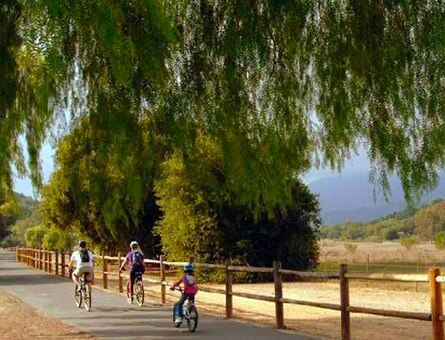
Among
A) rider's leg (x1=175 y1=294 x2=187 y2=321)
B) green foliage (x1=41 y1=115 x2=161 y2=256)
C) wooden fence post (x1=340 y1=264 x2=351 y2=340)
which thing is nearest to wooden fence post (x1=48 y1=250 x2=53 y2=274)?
rider's leg (x1=175 y1=294 x2=187 y2=321)

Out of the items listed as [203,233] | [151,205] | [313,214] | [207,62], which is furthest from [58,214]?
[207,62]

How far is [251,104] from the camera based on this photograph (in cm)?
615

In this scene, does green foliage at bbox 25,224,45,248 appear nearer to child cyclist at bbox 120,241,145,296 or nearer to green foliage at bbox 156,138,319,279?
green foliage at bbox 156,138,319,279

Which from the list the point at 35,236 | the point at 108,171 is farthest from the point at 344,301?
the point at 35,236

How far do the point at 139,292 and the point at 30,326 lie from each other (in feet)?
14.7

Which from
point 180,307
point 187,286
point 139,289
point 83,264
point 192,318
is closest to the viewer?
point 192,318

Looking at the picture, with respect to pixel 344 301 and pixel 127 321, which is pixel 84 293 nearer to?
pixel 127 321

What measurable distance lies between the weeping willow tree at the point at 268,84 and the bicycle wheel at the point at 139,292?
12.7 m

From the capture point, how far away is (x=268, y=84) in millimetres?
6094

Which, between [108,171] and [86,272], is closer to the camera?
[108,171]

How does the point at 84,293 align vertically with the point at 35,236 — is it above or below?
below

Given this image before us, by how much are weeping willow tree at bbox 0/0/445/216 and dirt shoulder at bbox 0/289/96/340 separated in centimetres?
734

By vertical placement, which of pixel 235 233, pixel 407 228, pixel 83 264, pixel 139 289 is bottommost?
pixel 139 289

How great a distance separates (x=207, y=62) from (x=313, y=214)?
2479 cm
